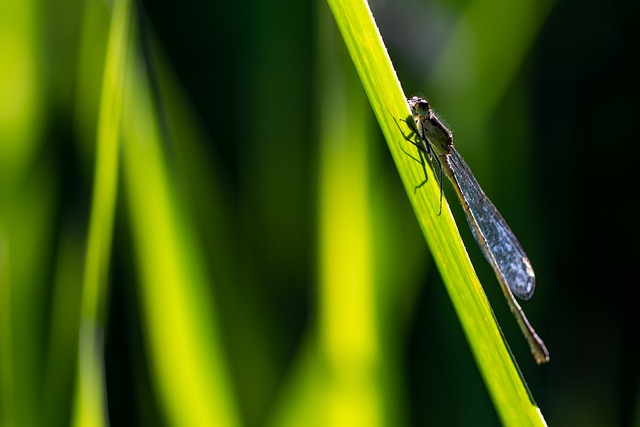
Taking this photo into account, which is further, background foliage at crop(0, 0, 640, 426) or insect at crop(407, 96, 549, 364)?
insect at crop(407, 96, 549, 364)

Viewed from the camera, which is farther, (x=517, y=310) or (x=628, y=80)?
(x=628, y=80)

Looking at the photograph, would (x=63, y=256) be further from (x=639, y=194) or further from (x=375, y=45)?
(x=639, y=194)

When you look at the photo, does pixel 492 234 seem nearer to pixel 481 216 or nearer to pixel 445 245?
pixel 481 216

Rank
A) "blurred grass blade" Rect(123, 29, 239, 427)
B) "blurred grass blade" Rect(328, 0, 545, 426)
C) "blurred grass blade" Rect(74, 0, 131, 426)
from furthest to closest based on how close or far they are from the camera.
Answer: "blurred grass blade" Rect(123, 29, 239, 427) → "blurred grass blade" Rect(74, 0, 131, 426) → "blurred grass blade" Rect(328, 0, 545, 426)

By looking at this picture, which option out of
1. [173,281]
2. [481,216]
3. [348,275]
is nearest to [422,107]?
[481,216]

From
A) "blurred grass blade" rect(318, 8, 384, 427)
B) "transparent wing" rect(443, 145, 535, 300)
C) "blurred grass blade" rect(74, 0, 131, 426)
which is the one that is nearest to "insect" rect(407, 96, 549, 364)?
"transparent wing" rect(443, 145, 535, 300)

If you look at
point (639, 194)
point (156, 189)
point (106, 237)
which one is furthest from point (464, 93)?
point (106, 237)

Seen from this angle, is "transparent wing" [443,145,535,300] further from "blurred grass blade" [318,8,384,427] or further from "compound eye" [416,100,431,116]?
"blurred grass blade" [318,8,384,427]
